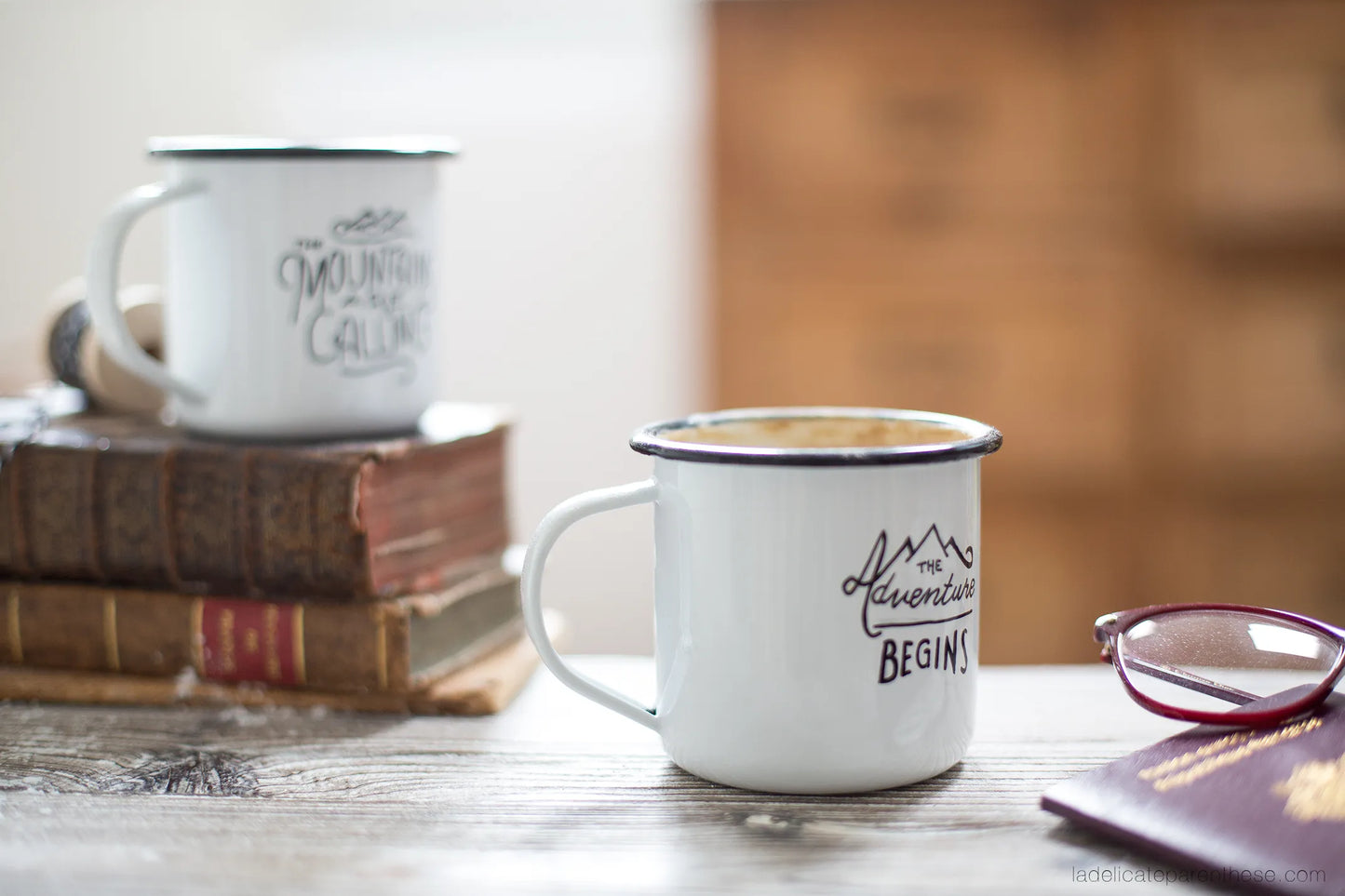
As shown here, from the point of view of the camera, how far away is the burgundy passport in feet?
1.33

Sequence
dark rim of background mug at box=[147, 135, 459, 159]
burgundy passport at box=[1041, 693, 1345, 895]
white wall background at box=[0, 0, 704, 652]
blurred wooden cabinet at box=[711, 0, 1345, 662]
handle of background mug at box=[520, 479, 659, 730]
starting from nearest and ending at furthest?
burgundy passport at box=[1041, 693, 1345, 895]
handle of background mug at box=[520, 479, 659, 730]
dark rim of background mug at box=[147, 135, 459, 159]
blurred wooden cabinet at box=[711, 0, 1345, 662]
white wall background at box=[0, 0, 704, 652]

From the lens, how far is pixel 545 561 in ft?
1.68

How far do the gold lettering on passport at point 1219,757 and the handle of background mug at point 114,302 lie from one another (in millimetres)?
496

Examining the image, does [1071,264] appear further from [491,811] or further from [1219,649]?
[491,811]

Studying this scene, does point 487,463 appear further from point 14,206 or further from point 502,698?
point 14,206

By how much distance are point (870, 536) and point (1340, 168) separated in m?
1.51

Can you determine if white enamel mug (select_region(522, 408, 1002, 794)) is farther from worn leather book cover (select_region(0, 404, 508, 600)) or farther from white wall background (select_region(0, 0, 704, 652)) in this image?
white wall background (select_region(0, 0, 704, 652))

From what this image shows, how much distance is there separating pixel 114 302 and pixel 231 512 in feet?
0.43

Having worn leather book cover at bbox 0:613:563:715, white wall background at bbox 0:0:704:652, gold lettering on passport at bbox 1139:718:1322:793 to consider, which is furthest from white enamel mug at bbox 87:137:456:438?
white wall background at bbox 0:0:704:652

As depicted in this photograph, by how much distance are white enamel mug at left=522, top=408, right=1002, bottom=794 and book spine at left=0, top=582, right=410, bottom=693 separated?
6.3 inches

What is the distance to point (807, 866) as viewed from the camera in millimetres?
446

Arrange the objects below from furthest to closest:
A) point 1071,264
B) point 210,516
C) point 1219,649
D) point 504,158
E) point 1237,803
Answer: point 504,158 < point 1071,264 < point 210,516 < point 1219,649 < point 1237,803

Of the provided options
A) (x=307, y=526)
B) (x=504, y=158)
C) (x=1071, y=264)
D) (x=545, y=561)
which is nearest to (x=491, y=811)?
(x=545, y=561)

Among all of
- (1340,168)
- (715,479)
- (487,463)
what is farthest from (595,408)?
(715,479)
